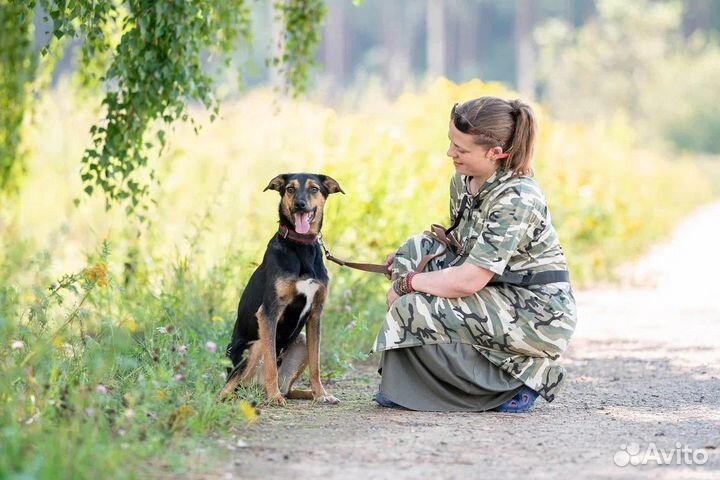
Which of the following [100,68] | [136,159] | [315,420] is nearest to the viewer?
[315,420]

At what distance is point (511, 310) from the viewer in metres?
5.03

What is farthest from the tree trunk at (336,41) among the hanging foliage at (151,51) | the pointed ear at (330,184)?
the pointed ear at (330,184)

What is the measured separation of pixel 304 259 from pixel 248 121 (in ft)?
27.9

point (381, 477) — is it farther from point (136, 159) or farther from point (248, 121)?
point (248, 121)

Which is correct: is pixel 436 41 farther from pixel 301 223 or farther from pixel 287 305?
pixel 287 305

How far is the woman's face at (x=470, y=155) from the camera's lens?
5.04 m

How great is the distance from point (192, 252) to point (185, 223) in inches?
131

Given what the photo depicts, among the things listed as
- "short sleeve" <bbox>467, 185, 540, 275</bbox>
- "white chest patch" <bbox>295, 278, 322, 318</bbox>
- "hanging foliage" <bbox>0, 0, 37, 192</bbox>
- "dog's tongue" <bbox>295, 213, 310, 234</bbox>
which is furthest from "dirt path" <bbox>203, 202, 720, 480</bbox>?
"hanging foliage" <bbox>0, 0, 37, 192</bbox>

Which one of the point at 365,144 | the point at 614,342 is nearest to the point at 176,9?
the point at 365,144

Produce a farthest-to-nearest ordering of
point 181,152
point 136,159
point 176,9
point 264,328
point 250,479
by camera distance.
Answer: point 181,152 → point 136,159 → point 176,9 → point 264,328 → point 250,479

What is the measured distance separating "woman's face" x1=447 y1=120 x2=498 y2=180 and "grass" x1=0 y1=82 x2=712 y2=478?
1.17m

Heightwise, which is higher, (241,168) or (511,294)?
(241,168)

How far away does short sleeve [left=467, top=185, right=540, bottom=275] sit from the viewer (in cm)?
488

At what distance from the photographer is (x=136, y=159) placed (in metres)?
6.40
